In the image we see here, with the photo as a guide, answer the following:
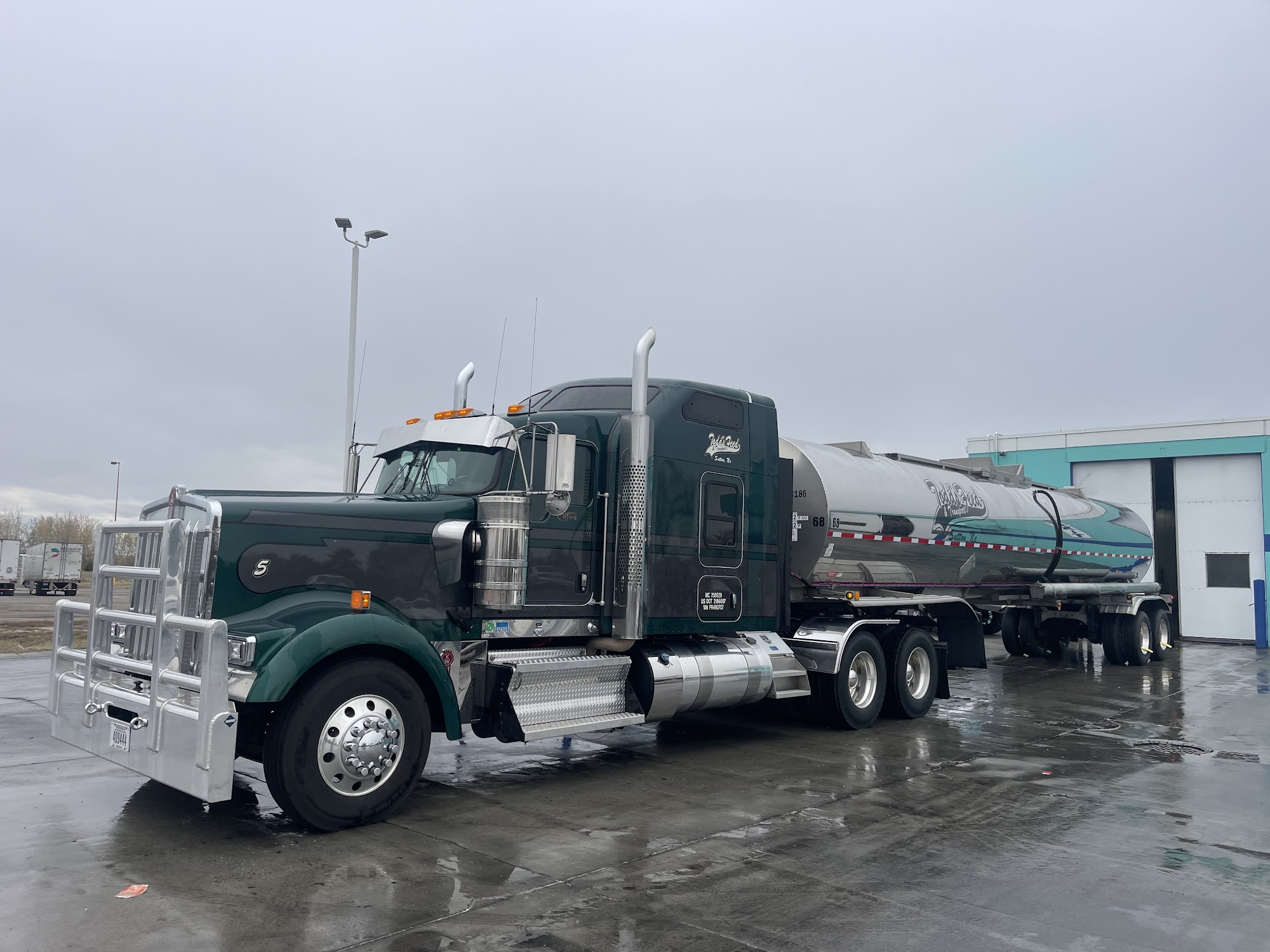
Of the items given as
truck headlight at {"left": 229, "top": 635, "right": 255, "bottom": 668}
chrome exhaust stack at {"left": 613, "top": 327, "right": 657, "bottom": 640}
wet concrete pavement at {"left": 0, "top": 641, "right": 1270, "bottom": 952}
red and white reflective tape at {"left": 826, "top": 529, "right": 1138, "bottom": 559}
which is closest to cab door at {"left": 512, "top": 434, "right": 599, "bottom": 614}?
chrome exhaust stack at {"left": 613, "top": 327, "right": 657, "bottom": 640}

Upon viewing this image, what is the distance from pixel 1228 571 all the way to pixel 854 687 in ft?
66.8

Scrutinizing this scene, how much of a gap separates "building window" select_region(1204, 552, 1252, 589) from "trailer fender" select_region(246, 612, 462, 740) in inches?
1017

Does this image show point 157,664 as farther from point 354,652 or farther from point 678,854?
point 678,854

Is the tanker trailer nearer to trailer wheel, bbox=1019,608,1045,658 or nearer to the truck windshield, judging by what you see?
trailer wheel, bbox=1019,608,1045,658

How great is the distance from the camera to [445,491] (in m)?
7.64

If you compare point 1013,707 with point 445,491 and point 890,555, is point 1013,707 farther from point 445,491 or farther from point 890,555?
point 445,491

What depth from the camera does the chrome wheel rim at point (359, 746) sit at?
6.05 metres

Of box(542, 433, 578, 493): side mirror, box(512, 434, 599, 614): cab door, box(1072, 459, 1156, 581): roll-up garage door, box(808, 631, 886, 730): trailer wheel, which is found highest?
box(1072, 459, 1156, 581): roll-up garage door

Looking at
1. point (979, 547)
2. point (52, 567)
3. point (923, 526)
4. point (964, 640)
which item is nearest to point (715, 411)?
point (923, 526)

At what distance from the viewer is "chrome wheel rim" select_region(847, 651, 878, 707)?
10.9 metres

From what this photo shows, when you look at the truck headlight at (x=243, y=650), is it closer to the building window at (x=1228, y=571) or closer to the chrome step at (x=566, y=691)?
the chrome step at (x=566, y=691)

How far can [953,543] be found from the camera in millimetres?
12914

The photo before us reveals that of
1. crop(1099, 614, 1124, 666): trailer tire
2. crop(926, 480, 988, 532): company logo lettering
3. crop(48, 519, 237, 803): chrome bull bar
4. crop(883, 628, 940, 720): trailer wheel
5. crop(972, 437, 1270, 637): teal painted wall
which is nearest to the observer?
crop(48, 519, 237, 803): chrome bull bar

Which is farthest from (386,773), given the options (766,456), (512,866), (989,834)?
(766,456)
